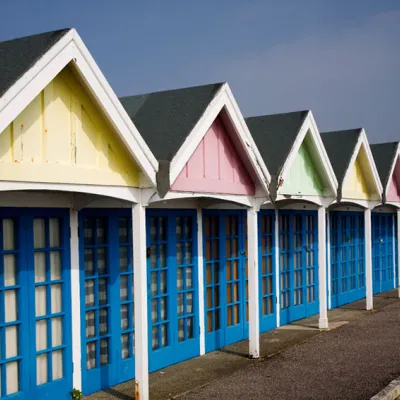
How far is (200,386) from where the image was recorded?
8.30 m

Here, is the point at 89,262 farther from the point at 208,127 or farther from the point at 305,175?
the point at 305,175

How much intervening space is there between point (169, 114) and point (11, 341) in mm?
3402

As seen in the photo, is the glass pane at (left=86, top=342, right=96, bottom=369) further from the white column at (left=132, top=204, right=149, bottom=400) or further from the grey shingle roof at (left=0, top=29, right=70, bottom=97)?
the grey shingle roof at (left=0, top=29, right=70, bottom=97)

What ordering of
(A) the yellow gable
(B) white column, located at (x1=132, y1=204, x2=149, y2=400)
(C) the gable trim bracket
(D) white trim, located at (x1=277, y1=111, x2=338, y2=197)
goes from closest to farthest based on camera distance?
1. (A) the yellow gable
2. (B) white column, located at (x1=132, y1=204, x2=149, y2=400)
3. (D) white trim, located at (x1=277, y1=111, x2=338, y2=197)
4. (C) the gable trim bracket

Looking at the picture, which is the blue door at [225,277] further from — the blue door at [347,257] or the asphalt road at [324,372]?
the blue door at [347,257]

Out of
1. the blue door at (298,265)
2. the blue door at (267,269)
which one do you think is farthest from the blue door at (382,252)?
the blue door at (267,269)

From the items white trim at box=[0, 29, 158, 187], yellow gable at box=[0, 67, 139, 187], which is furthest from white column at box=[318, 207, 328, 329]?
yellow gable at box=[0, 67, 139, 187]

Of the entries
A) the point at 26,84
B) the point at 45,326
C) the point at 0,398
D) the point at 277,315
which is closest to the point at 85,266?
the point at 45,326

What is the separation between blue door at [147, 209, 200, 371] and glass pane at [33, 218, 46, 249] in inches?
76.6

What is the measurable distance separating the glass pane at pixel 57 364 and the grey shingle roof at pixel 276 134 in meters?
4.30

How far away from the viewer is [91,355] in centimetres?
812

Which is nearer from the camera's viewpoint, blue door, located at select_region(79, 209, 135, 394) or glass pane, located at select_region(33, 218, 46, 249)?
glass pane, located at select_region(33, 218, 46, 249)

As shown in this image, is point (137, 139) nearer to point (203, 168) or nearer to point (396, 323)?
point (203, 168)

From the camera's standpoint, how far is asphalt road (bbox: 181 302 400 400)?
8.02 m
